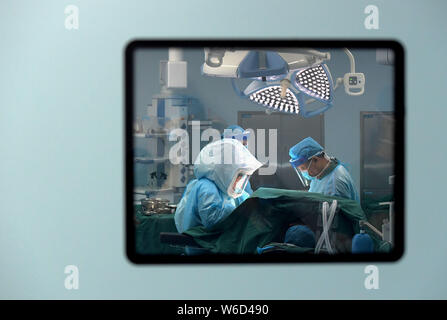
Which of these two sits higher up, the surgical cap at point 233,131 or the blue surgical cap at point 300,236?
the surgical cap at point 233,131

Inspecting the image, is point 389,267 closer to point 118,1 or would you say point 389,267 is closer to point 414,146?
point 414,146

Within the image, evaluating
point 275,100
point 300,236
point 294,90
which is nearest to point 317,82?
point 294,90

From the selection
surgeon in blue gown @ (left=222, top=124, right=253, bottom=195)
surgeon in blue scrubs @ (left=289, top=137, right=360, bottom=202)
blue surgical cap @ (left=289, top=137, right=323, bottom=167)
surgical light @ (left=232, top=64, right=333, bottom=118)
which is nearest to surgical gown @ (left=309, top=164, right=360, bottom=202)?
surgeon in blue scrubs @ (left=289, top=137, right=360, bottom=202)

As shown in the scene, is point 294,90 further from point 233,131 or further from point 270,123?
point 233,131

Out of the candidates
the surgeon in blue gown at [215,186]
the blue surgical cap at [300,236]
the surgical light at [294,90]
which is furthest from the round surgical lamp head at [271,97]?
the blue surgical cap at [300,236]

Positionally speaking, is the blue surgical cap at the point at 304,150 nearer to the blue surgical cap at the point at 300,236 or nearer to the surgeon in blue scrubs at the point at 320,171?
the surgeon in blue scrubs at the point at 320,171

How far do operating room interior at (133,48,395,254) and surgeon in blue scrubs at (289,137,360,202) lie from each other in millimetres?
30

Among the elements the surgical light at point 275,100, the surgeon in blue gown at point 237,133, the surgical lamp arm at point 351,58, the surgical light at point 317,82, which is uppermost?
the surgical lamp arm at point 351,58

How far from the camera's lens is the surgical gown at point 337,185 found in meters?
2.20

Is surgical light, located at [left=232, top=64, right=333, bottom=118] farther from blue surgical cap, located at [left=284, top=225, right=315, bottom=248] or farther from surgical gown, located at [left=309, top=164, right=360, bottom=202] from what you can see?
→ blue surgical cap, located at [left=284, top=225, right=315, bottom=248]

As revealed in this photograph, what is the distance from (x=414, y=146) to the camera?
77.9 inches

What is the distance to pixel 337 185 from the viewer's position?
7.38ft

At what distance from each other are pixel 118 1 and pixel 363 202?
1.47 metres
